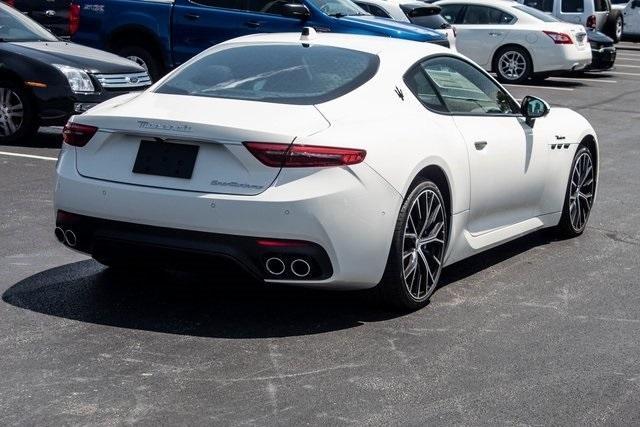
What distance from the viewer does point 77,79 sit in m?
12.6

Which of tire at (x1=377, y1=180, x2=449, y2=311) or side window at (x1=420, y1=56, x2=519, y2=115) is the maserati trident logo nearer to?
tire at (x1=377, y1=180, x2=449, y2=311)

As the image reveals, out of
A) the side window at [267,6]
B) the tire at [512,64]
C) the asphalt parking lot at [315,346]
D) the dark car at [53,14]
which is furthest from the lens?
the tire at [512,64]

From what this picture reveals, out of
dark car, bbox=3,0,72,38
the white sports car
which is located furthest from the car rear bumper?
dark car, bbox=3,0,72,38

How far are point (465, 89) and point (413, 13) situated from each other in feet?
44.4

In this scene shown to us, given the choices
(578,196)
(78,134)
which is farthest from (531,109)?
(78,134)

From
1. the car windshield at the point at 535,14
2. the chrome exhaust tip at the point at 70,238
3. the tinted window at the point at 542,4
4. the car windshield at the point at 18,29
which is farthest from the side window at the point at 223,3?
the tinted window at the point at 542,4

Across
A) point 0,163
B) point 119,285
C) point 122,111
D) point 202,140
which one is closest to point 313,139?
point 202,140

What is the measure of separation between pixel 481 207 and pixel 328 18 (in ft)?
30.3

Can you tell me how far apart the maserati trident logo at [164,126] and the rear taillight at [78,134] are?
1.01 ft

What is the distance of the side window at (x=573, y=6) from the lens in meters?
26.4

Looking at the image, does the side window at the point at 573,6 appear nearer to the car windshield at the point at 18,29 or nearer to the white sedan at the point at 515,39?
the white sedan at the point at 515,39

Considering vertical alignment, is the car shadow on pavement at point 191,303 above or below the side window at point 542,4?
above

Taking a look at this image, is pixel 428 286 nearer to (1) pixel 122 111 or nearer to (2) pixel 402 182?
(2) pixel 402 182

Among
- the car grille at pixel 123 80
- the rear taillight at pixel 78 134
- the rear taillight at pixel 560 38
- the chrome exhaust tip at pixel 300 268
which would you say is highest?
the rear taillight at pixel 78 134
